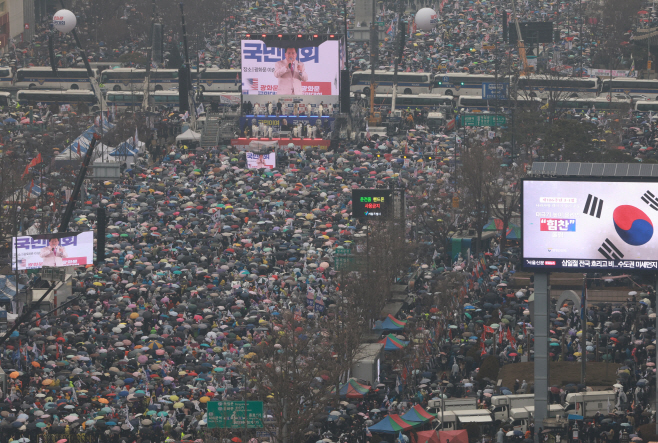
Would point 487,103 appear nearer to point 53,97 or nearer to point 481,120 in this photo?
point 481,120

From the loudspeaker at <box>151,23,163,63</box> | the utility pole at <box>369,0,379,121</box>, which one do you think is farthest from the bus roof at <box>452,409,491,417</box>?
the loudspeaker at <box>151,23,163,63</box>

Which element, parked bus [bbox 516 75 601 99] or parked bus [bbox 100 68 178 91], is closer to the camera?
parked bus [bbox 516 75 601 99]

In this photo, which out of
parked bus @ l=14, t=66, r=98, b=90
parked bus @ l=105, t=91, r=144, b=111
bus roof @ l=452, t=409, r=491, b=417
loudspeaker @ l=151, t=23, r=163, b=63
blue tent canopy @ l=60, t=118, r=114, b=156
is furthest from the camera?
loudspeaker @ l=151, t=23, r=163, b=63

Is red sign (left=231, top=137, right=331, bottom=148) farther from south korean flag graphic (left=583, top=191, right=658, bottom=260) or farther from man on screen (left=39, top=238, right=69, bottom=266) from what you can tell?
south korean flag graphic (left=583, top=191, right=658, bottom=260)

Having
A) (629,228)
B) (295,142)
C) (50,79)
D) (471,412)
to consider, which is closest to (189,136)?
(295,142)

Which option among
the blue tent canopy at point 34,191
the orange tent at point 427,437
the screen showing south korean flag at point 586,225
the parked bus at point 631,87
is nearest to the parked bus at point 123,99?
the blue tent canopy at point 34,191

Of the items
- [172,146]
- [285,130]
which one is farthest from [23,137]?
[285,130]
